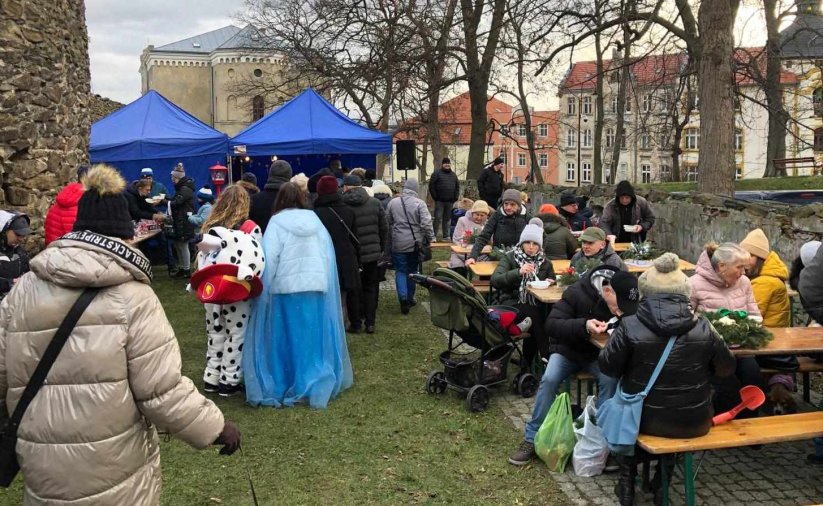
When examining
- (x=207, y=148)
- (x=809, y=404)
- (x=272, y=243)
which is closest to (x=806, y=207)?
(x=809, y=404)

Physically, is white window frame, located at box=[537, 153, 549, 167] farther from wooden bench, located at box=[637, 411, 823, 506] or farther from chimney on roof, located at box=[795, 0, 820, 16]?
wooden bench, located at box=[637, 411, 823, 506]

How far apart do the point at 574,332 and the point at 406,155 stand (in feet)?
43.4

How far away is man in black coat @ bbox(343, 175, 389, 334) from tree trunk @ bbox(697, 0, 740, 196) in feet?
17.9

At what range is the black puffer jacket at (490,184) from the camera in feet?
47.9

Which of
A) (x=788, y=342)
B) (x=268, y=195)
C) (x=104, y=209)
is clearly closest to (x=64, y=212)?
(x=268, y=195)

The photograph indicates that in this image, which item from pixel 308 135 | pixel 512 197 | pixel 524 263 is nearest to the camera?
pixel 524 263

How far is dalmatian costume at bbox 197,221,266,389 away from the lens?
19.3 feet

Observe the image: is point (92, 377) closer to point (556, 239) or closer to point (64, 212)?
point (64, 212)

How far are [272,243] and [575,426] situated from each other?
9.27 feet

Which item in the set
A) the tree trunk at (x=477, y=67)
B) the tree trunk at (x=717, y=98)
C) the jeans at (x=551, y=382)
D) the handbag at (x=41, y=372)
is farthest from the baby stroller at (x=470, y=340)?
the tree trunk at (x=477, y=67)

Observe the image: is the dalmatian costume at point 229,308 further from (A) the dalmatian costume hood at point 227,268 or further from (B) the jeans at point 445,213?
(B) the jeans at point 445,213

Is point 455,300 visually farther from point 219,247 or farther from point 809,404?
point 809,404

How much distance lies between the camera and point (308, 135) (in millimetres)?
14383

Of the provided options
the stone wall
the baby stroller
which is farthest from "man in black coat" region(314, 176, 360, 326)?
the stone wall
